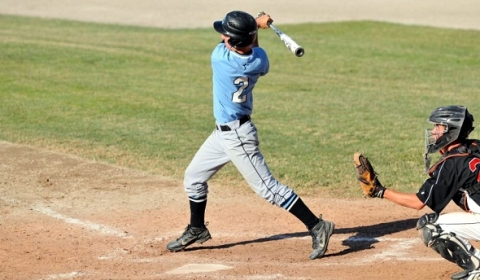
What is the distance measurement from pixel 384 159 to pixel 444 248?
5.16 m

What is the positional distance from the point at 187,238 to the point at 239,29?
6.58 feet

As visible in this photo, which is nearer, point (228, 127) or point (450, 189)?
point (450, 189)

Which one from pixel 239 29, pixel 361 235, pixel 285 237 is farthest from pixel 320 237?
pixel 239 29

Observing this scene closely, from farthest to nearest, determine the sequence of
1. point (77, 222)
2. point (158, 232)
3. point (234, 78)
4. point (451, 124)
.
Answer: point (77, 222) < point (158, 232) < point (234, 78) < point (451, 124)

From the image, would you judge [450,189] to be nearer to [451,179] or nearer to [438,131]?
[451,179]

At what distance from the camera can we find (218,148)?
26.6 feet

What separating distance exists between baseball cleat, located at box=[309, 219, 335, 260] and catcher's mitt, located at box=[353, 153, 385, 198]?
1.20 metres

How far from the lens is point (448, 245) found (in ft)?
22.4

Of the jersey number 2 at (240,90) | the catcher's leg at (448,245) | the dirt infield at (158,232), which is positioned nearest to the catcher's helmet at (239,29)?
the jersey number 2 at (240,90)

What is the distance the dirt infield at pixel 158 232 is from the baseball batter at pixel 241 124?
48 centimetres

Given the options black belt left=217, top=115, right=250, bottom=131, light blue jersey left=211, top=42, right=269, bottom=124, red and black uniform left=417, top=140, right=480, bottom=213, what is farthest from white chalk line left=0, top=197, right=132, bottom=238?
red and black uniform left=417, top=140, right=480, bottom=213

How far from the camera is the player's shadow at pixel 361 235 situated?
27.6 feet

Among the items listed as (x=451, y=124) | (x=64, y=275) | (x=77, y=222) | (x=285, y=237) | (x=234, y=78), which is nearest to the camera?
(x=451, y=124)

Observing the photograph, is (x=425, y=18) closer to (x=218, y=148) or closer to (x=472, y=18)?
(x=472, y=18)
